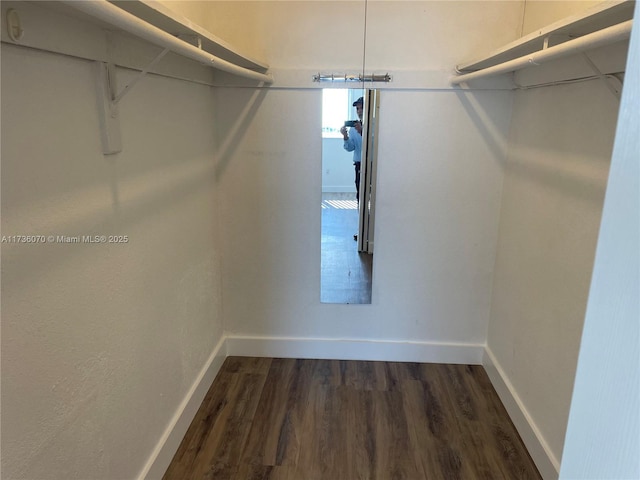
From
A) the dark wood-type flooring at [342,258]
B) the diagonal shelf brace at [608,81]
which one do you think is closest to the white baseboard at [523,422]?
the dark wood-type flooring at [342,258]

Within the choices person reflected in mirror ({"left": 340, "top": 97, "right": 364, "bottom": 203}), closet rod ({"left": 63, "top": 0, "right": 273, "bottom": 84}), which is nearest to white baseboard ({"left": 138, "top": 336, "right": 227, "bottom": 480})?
person reflected in mirror ({"left": 340, "top": 97, "right": 364, "bottom": 203})

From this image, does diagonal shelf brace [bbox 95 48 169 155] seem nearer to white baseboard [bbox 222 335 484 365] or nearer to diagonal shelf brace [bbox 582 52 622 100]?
diagonal shelf brace [bbox 582 52 622 100]

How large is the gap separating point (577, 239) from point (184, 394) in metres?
1.78

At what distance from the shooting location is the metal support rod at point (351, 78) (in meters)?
2.29

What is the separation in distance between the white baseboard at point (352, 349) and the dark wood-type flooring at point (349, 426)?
0.05m

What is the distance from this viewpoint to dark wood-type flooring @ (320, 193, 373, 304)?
2.50m

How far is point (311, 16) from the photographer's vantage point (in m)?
2.25

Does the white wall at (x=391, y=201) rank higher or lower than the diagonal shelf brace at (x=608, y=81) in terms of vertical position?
lower

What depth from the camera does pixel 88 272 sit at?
1.25 metres

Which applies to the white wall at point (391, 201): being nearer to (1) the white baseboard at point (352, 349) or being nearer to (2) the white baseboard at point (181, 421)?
(1) the white baseboard at point (352, 349)

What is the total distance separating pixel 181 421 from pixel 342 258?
1.20 meters

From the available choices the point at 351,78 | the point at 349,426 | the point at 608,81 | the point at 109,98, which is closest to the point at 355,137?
the point at 351,78

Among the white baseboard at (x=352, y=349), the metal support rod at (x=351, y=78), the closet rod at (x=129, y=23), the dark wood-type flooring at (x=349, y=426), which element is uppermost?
the metal support rod at (x=351, y=78)

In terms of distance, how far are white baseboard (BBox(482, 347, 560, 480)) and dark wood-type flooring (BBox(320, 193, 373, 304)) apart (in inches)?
31.0
